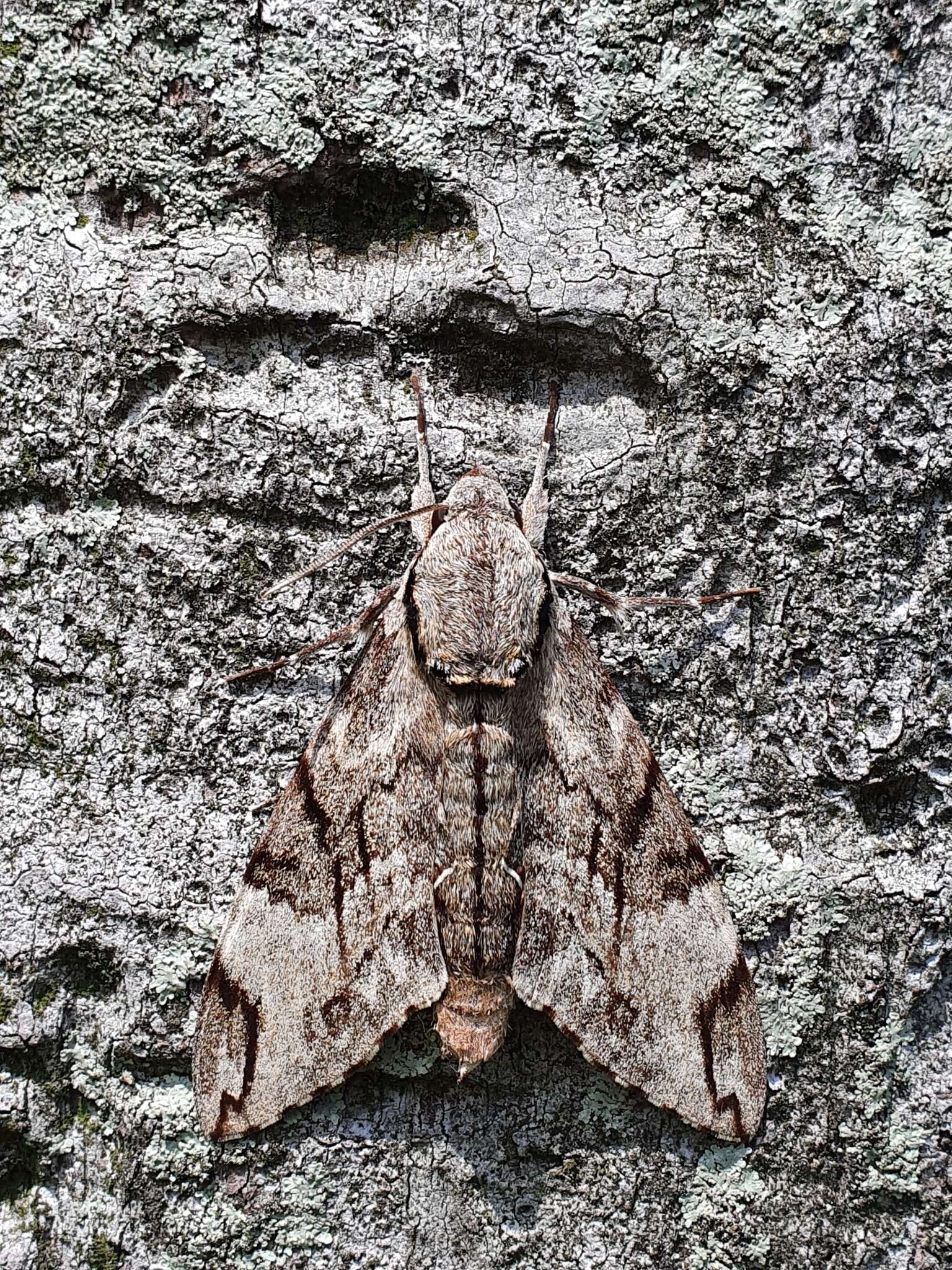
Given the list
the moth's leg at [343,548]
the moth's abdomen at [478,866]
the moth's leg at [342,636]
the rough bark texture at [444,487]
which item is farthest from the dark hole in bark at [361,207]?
the moth's abdomen at [478,866]

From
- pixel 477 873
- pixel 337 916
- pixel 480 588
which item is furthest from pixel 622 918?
pixel 480 588

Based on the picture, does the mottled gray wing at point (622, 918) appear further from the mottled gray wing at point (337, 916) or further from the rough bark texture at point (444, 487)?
the mottled gray wing at point (337, 916)

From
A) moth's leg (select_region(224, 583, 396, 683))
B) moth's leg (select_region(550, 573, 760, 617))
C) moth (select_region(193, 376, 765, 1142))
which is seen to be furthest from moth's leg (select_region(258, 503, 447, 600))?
moth's leg (select_region(550, 573, 760, 617))

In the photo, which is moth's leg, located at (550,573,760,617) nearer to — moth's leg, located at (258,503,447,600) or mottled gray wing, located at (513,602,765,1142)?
mottled gray wing, located at (513,602,765,1142)

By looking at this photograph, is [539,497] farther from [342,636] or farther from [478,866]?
[478,866]

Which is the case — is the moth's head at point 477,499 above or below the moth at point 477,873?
above

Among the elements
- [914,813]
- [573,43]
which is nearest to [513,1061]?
[914,813]

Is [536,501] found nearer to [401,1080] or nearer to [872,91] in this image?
[872,91]
